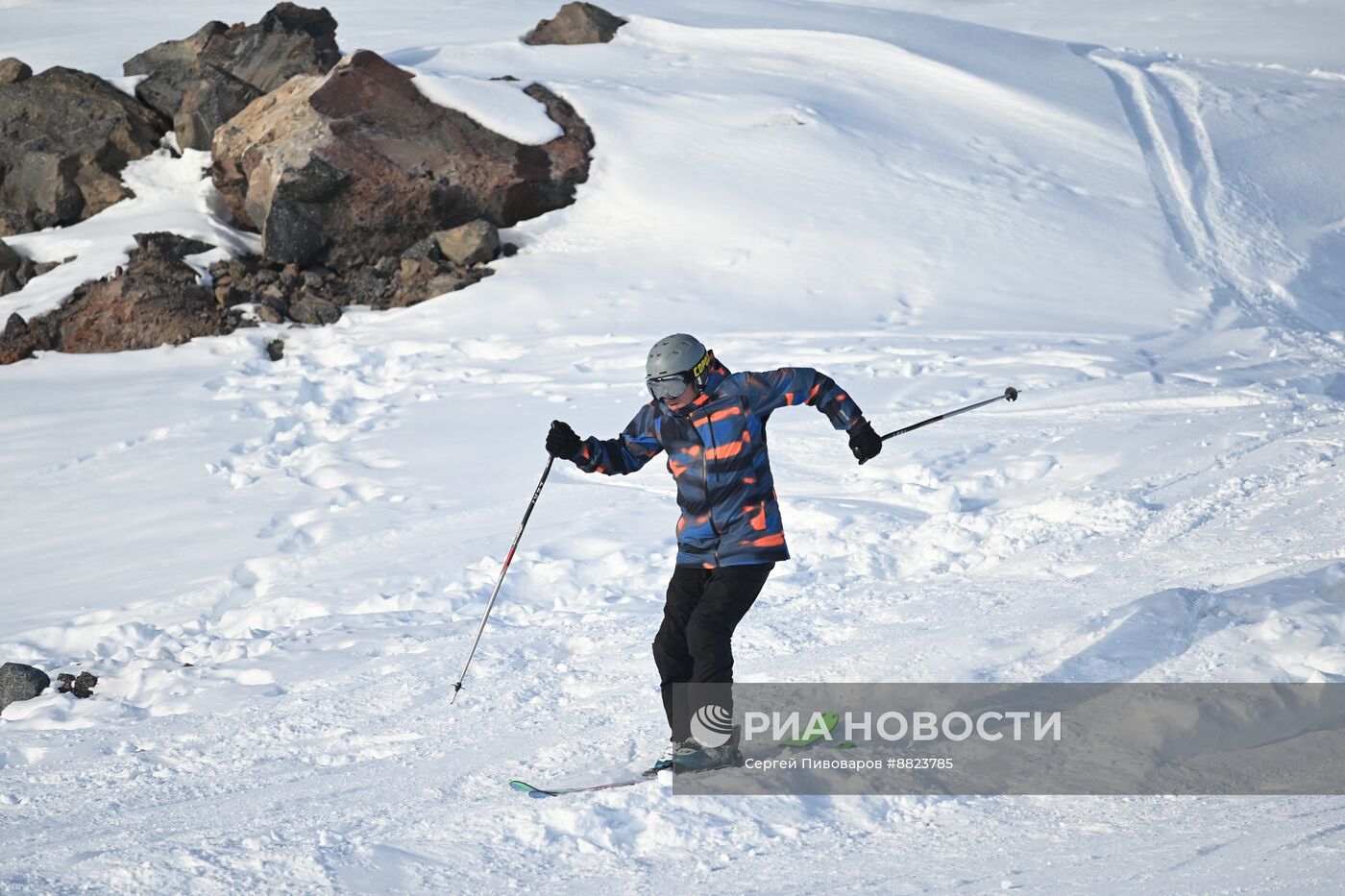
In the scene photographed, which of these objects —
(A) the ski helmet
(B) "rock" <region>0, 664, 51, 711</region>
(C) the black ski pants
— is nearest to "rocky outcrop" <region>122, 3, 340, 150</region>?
(B) "rock" <region>0, 664, 51, 711</region>

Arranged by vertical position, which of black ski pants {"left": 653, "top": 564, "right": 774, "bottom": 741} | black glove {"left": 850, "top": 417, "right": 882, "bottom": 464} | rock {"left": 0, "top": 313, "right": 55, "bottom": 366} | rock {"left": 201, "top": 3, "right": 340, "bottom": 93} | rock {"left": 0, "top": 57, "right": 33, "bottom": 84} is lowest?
rock {"left": 0, "top": 313, "right": 55, "bottom": 366}

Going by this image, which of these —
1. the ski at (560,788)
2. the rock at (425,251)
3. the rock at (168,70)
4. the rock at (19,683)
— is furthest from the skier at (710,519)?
the rock at (168,70)

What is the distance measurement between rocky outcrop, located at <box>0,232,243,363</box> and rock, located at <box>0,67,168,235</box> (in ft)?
8.39

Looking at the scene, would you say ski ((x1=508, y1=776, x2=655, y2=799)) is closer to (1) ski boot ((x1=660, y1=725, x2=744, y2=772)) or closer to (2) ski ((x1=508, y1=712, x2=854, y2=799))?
(2) ski ((x1=508, y1=712, x2=854, y2=799))

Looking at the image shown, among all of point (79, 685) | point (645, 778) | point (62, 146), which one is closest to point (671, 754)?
point (645, 778)

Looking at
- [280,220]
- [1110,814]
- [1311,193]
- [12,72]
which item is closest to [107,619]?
[1110,814]

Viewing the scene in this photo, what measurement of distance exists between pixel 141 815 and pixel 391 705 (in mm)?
1264

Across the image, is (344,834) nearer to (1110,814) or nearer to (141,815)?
(141,815)

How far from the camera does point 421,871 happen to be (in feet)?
14.3

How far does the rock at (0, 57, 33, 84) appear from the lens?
49.8ft

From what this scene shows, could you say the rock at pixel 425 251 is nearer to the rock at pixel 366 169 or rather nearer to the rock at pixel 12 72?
the rock at pixel 366 169

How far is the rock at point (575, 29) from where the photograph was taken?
19.2m

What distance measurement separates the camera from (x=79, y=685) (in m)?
6.32

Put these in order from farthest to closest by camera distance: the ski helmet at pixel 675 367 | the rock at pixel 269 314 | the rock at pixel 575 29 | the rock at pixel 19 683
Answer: the rock at pixel 575 29 < the rock at pixel 269 314 < the rock at pixel 19 683 < the ski helmet at pixel 675 367
